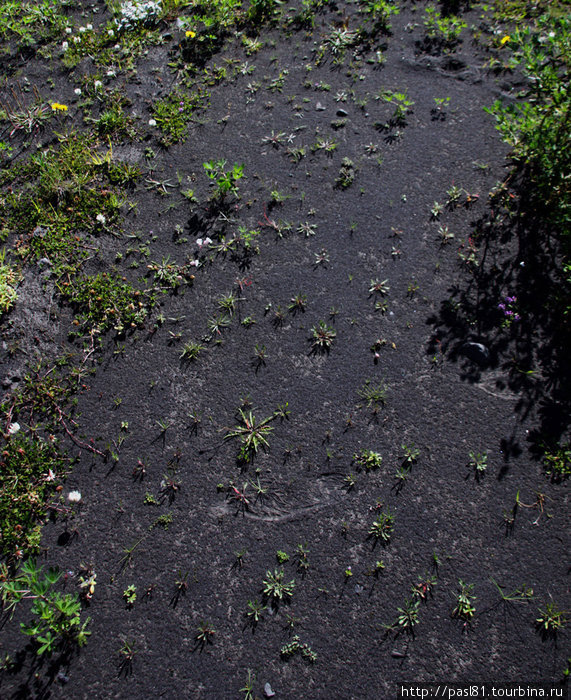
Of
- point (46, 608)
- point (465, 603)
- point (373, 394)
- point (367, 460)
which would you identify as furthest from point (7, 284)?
point (465, 603)

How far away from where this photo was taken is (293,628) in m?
2.93

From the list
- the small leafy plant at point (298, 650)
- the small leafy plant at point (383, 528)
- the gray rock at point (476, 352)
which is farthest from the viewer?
the gray rock at point (476, 352)

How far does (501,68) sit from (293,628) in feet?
18.7

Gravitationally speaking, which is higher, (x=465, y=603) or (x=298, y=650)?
(x=465, y=603)

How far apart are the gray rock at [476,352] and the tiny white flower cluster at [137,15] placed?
5.54m

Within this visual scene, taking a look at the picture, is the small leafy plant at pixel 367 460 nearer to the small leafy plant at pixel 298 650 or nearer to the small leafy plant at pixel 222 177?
the small leafy plant at pixel 298 650

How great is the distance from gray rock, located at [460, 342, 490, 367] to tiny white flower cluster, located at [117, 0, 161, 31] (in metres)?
5.54

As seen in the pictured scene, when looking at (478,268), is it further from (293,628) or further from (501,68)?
(293,628)

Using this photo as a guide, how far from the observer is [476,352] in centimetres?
369

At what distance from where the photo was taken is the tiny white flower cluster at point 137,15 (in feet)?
19.1

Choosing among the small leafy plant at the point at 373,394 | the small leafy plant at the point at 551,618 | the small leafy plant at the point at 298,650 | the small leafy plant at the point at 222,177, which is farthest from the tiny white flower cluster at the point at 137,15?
the small leafy plant at the point at 551,618

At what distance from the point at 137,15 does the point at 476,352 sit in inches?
226

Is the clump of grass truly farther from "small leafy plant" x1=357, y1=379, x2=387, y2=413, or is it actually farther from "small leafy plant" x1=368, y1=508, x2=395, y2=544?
"small leafy plant" x1=368, y1=508, x2=395, y2=544

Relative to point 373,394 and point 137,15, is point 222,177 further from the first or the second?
point 137,15
